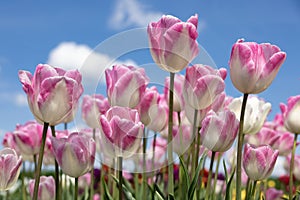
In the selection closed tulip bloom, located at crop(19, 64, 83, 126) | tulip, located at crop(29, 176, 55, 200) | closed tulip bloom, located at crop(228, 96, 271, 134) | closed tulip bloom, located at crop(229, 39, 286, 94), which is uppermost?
closed tulip bloom, located at crop(229, 39, 286, 94)

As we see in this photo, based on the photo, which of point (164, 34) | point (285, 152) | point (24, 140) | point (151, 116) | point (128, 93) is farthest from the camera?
point (285, 152)

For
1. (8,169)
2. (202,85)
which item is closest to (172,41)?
(202,85)

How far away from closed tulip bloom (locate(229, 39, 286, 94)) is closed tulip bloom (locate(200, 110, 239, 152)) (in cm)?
13

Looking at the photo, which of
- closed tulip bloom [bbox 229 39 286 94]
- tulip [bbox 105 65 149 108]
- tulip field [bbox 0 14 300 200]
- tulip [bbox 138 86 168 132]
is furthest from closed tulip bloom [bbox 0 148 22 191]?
closed tulip bloom [bbox 229 39 286 94]

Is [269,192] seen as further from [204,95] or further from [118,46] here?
[118,46]

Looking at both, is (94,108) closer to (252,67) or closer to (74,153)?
(74,153)

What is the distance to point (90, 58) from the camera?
1.50 metres

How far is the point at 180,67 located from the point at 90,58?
29 cm

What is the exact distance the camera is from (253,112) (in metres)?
2.15

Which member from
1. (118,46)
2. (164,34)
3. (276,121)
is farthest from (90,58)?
(276,121)

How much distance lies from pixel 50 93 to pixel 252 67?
24.4 inches

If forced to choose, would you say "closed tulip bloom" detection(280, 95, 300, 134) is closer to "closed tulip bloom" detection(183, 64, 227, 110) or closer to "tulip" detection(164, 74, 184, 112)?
"tulip" detection(164, 74, 184, 112)

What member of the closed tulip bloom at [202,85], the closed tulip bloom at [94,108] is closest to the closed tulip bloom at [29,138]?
the closed tulip bloom at [94,108]

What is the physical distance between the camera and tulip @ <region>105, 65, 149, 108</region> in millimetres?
1568
